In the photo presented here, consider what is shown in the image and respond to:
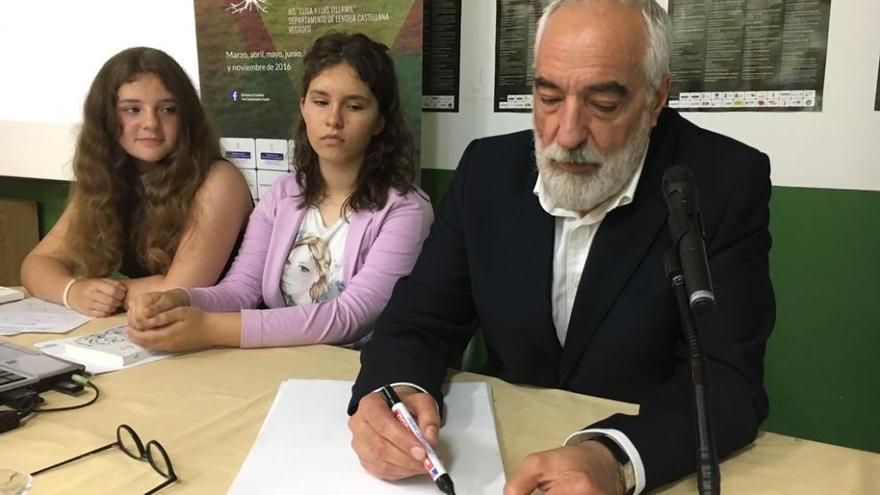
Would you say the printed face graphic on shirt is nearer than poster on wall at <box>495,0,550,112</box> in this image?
Yes

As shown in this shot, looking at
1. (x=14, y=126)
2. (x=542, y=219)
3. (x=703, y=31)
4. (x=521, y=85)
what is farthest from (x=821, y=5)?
Answer: (x=14, y=126)

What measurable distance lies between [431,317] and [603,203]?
15.2 inches

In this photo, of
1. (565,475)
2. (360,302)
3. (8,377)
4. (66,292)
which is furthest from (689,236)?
(66,292)

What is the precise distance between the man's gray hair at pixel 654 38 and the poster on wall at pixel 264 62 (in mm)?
1103

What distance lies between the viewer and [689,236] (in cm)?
70

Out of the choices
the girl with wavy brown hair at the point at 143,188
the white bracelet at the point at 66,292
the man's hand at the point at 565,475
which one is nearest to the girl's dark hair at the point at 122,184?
the girl with wavy brown hair at the point at 143,188

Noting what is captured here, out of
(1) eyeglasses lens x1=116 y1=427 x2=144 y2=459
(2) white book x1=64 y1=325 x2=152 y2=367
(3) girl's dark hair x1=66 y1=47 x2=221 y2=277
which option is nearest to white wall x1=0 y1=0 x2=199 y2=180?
(3) girl's dark hair x1=66 y1=47 x2=221 y2=277

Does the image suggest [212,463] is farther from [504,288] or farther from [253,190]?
[253,190]

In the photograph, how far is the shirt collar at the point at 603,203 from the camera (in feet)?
3.91

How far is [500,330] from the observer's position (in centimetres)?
A: 128

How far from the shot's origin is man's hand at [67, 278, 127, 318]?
1593mm

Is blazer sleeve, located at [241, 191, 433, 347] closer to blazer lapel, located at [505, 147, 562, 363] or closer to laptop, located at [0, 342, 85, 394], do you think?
laptop, located at [0, 342, 85, 394]

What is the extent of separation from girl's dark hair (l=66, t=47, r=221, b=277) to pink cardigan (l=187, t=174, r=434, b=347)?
22 centimetres

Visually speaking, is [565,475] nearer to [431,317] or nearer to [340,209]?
[431,317]
